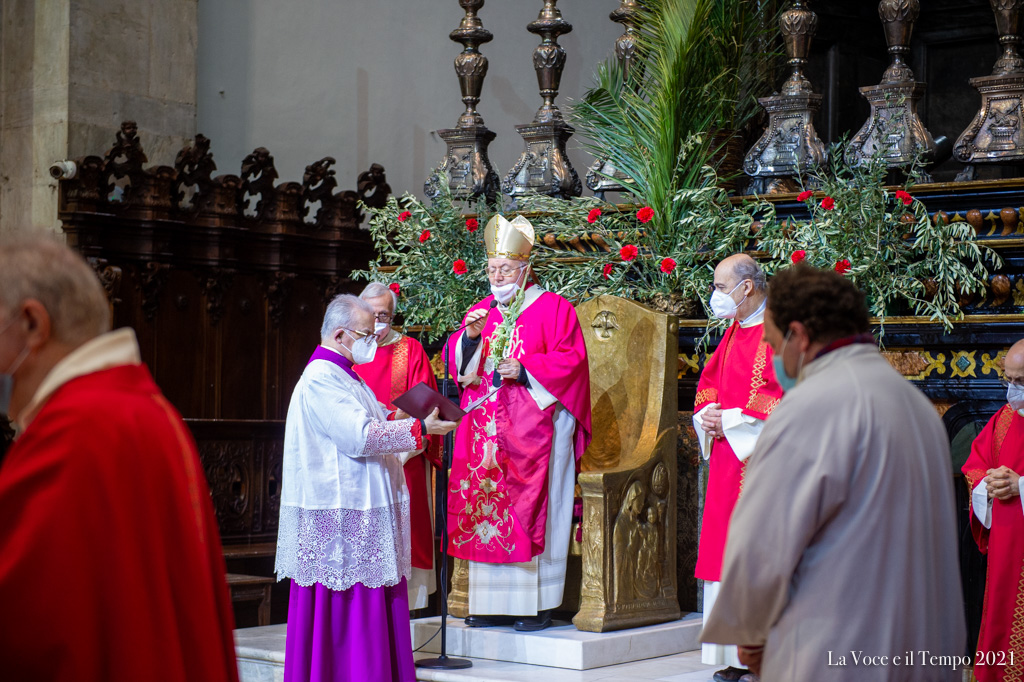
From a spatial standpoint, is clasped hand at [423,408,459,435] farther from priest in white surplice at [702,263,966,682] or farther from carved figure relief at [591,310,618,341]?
priest in white surplice at [702,263,966,682]

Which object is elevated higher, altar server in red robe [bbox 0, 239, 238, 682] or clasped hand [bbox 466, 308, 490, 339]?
clasped hand [bbox 466, 308, 490, 339]

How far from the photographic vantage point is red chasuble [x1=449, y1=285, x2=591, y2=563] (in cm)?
547

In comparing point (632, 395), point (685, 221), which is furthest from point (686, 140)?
point (632, 395)

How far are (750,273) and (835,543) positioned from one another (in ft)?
9.07

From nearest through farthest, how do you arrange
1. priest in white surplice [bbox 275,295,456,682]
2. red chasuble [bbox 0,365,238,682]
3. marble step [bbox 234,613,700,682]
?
red chasuble [bbox 0,365,238,682] → priest in white surplice [bbox 275,295,456,682] → marble step [bbox 234,613,700,682]

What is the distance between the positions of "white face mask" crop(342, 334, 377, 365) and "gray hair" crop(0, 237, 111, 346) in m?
2.66

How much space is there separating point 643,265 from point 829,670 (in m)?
4.55

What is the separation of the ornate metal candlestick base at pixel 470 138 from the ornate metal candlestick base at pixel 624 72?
0.74m

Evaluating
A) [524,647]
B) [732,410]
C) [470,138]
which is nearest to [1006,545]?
[732,410]

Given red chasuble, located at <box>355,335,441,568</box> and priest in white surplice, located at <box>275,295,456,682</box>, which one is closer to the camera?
priest in white surplice, located at <box>275,295,456,682</box>

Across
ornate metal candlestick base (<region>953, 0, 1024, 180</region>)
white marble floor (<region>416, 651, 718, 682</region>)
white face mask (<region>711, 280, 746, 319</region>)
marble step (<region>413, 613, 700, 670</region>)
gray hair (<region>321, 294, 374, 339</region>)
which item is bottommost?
white marble floor (<region>416, 651, 718, 682</region>)

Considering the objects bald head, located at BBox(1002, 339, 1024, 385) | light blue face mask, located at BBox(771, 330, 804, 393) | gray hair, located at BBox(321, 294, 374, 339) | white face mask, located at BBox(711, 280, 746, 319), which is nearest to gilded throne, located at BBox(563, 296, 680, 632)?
white face mask, located at BBox(711, 280, 746, 319)

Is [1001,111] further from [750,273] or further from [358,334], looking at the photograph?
[358,334]

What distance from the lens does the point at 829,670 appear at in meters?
2.36
